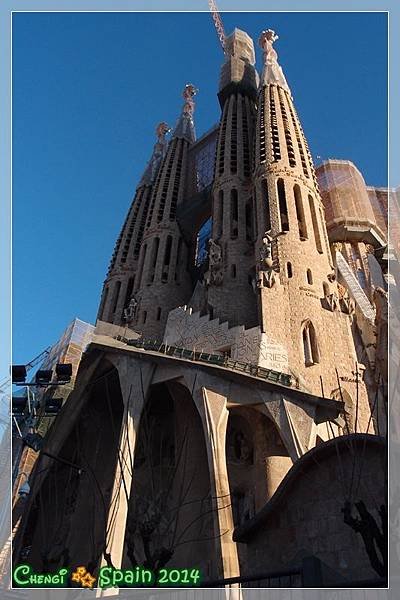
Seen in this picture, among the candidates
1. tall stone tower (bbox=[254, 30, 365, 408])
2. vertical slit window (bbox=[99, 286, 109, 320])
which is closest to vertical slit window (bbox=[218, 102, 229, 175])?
tall stone tower (bbox=[254, 30, 365, 408])

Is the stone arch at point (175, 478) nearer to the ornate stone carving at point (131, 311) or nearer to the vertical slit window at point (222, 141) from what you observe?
the ornate stone carving at point (131, 311)

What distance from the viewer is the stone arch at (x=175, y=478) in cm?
1772

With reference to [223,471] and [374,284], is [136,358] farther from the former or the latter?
[374,284]

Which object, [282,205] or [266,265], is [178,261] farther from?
[266,265]

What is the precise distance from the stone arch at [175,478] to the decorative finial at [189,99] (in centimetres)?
3015

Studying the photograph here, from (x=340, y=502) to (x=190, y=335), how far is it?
1519 cm

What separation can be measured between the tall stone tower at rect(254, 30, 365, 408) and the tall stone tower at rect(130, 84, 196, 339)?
7646 millimetres

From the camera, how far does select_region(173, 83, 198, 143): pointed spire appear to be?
42.6 m

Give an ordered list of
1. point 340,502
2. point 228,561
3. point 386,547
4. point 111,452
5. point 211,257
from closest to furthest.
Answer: point 386,547, point 340,502, point 228,561, point 111,452, point 211,257

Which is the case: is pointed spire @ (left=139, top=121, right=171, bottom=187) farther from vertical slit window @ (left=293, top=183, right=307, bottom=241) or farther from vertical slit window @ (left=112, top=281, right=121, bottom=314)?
vertical slit window @ (left=293, top=183, right=307, bottom=241)

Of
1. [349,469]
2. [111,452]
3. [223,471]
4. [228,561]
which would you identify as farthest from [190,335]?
[349,469]

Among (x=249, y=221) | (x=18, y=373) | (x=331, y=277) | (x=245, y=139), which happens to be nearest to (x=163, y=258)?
(x=249, y=221)

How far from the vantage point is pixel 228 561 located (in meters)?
14.8

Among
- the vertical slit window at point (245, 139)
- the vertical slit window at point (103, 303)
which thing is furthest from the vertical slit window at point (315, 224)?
the vertical slit window at point (103, 303)
